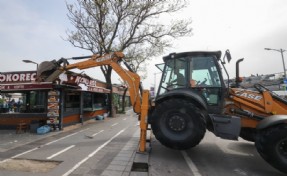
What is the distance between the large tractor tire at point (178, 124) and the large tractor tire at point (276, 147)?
1.47m

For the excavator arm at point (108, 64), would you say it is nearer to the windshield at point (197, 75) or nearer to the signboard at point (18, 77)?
the windshield at point (197, 75)

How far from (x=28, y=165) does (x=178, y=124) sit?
4119 millimetres

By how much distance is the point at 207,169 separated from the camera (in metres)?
6.68

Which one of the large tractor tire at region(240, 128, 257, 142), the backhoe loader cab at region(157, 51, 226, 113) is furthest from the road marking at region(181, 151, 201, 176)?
the large tractor tire at region(240, 128, 257, 142)

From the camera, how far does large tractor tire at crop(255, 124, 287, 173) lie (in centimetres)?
597

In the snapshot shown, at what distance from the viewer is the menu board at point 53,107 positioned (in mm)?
13852

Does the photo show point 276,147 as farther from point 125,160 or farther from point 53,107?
point 53,107

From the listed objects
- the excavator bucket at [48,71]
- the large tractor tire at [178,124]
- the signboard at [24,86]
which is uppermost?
the excavator bucket at [48,71]

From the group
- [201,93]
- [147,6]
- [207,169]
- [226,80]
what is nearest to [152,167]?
[207,169]

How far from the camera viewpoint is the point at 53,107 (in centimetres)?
1397

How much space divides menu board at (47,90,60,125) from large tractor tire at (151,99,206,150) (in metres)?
8.26

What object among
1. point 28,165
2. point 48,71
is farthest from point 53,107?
point 28,165

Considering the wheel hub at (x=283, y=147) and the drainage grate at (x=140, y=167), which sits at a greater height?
the wheel hub at (x=283, y=147)

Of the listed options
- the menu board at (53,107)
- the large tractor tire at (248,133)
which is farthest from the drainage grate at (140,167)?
the menu board at (53,107)
